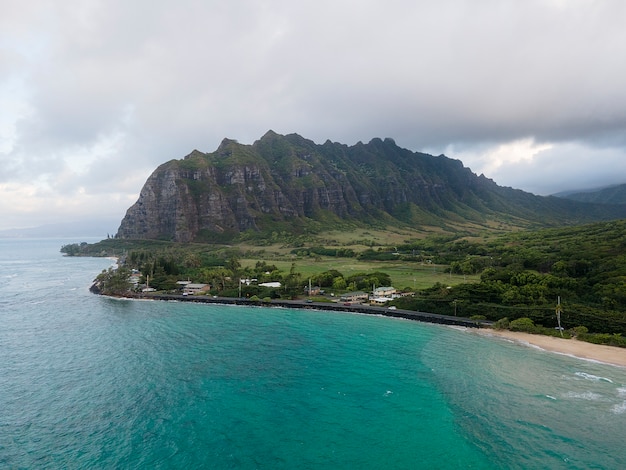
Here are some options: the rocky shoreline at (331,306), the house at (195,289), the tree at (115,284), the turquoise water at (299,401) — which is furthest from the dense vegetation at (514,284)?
the turquoise water at (299,401)

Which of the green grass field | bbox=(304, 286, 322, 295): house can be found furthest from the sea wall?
the green grass field

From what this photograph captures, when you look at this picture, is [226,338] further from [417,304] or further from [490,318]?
[490,318]

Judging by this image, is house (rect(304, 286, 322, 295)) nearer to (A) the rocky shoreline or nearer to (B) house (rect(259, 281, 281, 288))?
(B) house (rect(259, 281, 281, 288))

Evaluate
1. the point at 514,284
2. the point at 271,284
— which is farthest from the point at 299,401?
Result: the point at 271,284

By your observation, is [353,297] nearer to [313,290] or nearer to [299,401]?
[313,290]

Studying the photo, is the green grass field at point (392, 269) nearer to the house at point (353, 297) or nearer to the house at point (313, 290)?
the house at point (313, 290)
